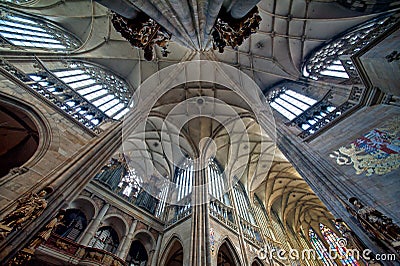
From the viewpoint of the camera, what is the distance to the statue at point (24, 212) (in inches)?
122

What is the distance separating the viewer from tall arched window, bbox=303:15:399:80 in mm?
7176

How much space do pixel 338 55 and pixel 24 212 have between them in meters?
12.3

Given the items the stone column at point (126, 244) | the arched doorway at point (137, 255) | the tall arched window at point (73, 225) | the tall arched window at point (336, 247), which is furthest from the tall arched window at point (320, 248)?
the tall arched window at point (73, 225)

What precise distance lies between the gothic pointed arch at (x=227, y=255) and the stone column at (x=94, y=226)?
5.69 metres

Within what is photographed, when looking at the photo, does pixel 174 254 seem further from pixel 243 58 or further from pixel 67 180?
pixel 243 58

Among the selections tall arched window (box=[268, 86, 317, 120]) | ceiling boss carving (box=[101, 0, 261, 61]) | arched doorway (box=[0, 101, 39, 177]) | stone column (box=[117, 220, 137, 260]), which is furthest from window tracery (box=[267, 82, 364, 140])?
arched doorway (box=[0, 101, 39, 177])

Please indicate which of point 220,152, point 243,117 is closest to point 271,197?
point 220,152

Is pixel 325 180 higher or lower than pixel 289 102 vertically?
lower

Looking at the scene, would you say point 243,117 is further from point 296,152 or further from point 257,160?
point 296,152

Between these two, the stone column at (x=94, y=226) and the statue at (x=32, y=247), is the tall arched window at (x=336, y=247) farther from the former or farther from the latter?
the statue at (x=32, y=247)

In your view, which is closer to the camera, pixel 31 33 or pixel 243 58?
pixel 31 33

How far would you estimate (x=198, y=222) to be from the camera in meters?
8.57

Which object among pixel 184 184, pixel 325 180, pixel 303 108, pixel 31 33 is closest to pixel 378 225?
pixel 325 180

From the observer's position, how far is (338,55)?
860 cm
